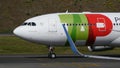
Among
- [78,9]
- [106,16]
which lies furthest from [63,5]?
[106,16]

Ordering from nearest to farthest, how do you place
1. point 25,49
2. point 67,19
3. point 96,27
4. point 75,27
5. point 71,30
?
point 71,30, point 75,27, point 67,19, point 96,27, point 25,49

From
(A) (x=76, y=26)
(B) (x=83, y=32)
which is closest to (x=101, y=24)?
(B) (x=83, y=32)

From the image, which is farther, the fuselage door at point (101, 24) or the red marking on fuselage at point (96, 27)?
the fuselage door at point (101, 24)

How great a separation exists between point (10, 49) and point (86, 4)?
3591cm

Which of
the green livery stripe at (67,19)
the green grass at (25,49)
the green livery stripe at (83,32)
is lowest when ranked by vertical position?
the green grass at (25,49)

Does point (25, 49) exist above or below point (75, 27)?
below

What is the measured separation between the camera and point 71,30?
37.3 m

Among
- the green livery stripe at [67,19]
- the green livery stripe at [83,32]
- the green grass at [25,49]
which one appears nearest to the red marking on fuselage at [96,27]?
the green livery stripe at [83,32]

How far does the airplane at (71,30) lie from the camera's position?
37.2 m

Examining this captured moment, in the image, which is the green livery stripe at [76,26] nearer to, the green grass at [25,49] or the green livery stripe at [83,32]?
the green livery stripe at [83,32]

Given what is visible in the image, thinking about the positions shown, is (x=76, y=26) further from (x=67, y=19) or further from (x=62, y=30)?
(x=62, y=30)

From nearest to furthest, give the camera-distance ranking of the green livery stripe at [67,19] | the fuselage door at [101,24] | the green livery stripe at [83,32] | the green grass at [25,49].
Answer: the green livery stripe at [83,32] → the green livery stripe at [67,19] → the fuselage door at [101,24] → the green grass at [25,49]

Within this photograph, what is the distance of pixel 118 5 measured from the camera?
82938 mm

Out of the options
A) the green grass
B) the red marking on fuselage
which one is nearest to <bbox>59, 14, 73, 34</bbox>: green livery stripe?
the red marking on fuselage
